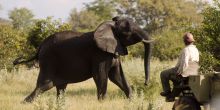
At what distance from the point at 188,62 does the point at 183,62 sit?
9cm

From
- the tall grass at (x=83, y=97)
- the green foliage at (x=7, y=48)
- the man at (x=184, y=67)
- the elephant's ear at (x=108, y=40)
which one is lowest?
the green foliage at (x=7, y=48)

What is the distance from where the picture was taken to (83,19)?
7869cm

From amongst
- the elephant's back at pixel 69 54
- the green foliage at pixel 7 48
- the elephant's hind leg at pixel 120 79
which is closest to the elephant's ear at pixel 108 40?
the elephant's back at pixel 69 54

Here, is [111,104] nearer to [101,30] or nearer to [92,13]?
[101,30]

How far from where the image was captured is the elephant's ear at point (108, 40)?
14352 mm

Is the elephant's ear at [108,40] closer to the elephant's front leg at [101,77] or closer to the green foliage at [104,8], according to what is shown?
the elephant's front leg at [101,77]

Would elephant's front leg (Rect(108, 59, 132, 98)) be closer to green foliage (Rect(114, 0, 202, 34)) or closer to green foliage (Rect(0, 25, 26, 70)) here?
green foliage (Rect(0, 25, 26, 70))

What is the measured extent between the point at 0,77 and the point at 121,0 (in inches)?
2111

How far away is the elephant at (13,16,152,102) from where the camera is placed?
14.4 m

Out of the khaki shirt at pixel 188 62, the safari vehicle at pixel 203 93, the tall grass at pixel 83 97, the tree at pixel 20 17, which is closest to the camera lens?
the safari vehicle at pixel 203 93

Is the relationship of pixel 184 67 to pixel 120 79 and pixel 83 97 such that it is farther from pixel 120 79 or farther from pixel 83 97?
pixel 83 97

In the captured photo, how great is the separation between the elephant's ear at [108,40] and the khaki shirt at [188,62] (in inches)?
214

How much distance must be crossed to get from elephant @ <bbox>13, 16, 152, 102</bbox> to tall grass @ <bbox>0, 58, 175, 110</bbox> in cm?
51

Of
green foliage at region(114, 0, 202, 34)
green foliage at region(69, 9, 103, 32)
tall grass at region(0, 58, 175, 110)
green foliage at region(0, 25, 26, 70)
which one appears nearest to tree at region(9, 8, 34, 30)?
green foliage at region(69, 9, 103, 32)
